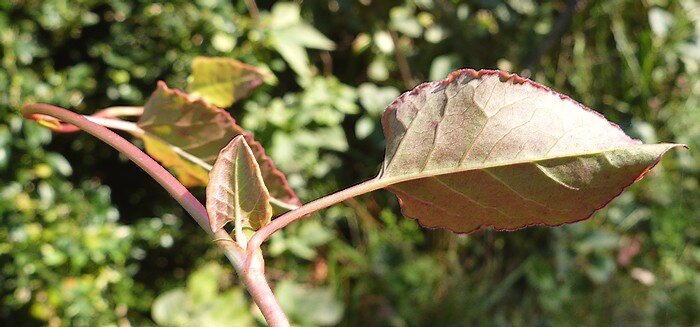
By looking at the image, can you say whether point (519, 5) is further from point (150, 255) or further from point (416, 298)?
point (150, 255)

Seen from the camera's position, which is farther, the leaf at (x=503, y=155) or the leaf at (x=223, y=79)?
the leaf at (x=223, y=79)

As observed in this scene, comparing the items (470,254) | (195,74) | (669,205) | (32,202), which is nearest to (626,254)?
(669,205)

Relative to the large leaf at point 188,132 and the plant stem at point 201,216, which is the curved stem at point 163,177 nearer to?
the plant stem at point 201,216

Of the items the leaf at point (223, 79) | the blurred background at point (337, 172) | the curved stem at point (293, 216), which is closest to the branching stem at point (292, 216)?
the curved stem at point (293, 216)

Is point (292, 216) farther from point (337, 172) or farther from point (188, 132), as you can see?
point (337, 172)

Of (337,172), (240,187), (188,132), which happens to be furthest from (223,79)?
(337,172)
